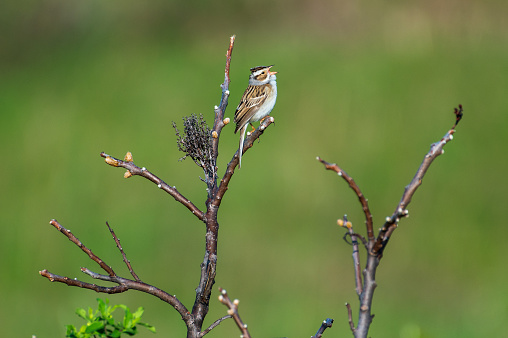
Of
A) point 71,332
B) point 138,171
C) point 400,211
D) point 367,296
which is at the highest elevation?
point 138,171

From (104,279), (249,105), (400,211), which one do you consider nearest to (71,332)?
(104,279)

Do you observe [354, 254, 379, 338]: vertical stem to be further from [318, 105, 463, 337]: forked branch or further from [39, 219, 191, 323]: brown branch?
[39, 219, 191, 323]: brown branch

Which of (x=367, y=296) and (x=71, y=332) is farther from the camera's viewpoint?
(x=71, y=332)

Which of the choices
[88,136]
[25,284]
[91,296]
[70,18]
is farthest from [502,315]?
[70,18]

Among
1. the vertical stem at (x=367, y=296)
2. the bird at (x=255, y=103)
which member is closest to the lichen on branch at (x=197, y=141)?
the vertical stem at (x=367, y=296)

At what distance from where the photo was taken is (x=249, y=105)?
4.03 metres

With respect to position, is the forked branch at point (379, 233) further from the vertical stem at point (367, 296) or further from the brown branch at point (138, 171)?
the brown branch at point (138, 171)

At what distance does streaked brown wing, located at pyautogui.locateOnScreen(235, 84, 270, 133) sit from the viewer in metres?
3.97

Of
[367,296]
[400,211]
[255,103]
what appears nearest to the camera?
[400,211]

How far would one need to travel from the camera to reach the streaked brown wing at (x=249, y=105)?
3971mm

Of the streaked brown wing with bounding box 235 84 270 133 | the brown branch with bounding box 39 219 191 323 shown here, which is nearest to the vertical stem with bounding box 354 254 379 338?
the brown branch with bounding box 39 219 191 323

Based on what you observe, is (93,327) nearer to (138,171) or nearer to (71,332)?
(71,332)

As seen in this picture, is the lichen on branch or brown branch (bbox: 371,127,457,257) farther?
the lichen on branch

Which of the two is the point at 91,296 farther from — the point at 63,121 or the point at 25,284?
the point at 63,121
